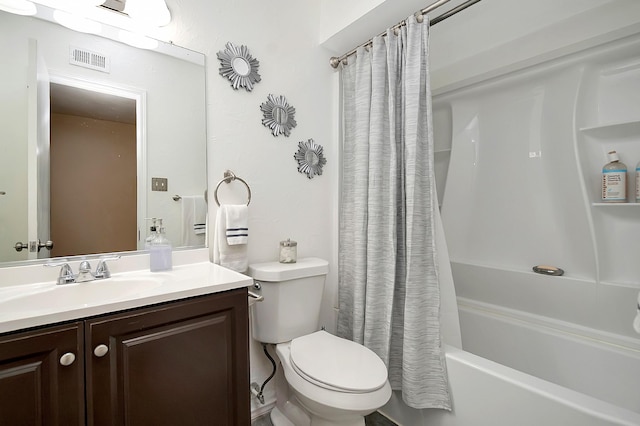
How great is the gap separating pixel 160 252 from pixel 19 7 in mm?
1032

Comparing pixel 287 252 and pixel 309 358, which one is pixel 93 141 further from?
pixel 309 358

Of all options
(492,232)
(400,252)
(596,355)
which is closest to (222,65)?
(400,252)

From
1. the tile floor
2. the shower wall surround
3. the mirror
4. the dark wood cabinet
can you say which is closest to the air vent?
the mirror

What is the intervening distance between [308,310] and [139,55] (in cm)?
145

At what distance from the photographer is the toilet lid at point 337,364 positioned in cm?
110

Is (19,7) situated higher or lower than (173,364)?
higher

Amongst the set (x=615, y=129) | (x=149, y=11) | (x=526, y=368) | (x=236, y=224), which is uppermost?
(x=149, y=11)

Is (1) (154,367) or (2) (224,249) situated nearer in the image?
(1) (154,367)

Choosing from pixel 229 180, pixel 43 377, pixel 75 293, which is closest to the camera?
pixel 43 377

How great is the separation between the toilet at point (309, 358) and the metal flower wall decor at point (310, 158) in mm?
553

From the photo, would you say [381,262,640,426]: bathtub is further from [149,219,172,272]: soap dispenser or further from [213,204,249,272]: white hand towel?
[149,219,172,272]: soap dispenser

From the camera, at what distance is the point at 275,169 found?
66.1 inches

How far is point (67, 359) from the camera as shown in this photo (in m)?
0.76

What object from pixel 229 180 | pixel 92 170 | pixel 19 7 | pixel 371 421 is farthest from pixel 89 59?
pixel 371 421
